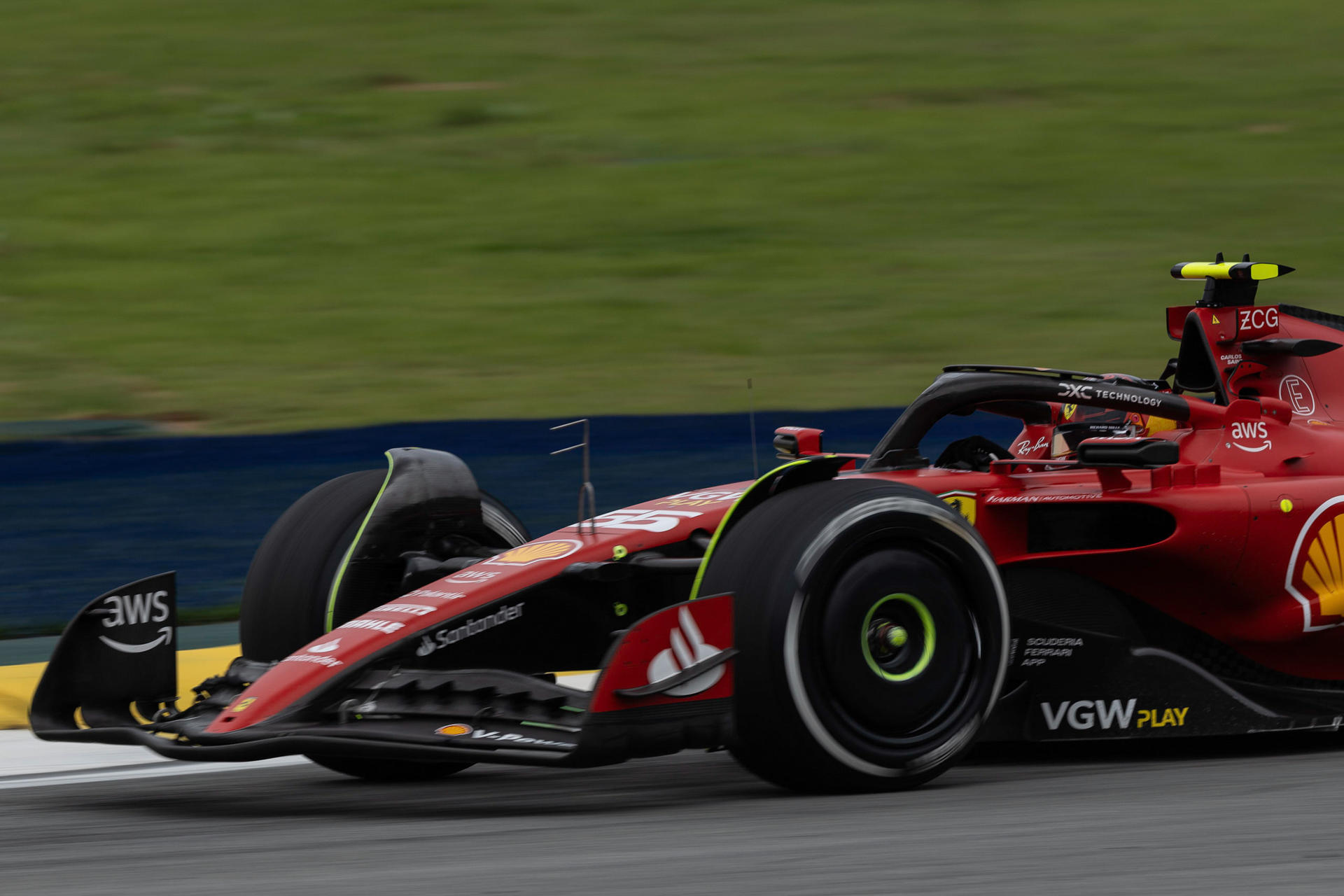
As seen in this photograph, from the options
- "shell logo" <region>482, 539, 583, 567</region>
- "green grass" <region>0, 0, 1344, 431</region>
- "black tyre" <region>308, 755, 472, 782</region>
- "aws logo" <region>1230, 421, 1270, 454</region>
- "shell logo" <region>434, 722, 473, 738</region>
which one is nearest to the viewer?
"shell logo" <region>434, 722, 473, 738</region>

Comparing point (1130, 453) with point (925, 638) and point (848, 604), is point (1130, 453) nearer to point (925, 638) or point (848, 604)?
point (925, 638)

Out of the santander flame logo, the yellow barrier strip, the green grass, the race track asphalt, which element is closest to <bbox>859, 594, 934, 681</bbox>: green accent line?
the race track asphalt

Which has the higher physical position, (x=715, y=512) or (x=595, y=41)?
(x=595, y=41)

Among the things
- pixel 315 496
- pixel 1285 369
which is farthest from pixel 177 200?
pixel 1285 369

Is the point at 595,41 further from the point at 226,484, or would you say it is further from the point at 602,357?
the point at 226,484

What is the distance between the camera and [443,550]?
18.6ft

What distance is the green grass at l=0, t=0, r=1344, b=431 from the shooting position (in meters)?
12.3

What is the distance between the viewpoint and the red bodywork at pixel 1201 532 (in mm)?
5090

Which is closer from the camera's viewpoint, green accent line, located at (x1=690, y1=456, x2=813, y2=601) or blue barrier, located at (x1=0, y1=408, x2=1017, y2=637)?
green accent line, located at (x1=690, y1=456, x2=813, y2=601)

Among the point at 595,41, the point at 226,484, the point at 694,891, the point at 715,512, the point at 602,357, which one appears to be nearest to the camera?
the point at 694,891

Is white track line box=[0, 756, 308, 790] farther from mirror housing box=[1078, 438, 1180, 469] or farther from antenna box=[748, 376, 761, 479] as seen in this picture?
mirror housing box=[1078, 438, 1180, 469]

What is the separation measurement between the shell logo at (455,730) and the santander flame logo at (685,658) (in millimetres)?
477

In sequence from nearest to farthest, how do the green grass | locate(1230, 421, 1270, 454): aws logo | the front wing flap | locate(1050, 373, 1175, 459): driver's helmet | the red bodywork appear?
the front wing flap
the red bodywork
locate(1230, 421, 1270, 454): aws logo
locate(1050, 373, 1175, 459): driver's helmet
the green grass

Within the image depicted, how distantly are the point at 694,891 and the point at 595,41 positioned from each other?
17.4 metres
